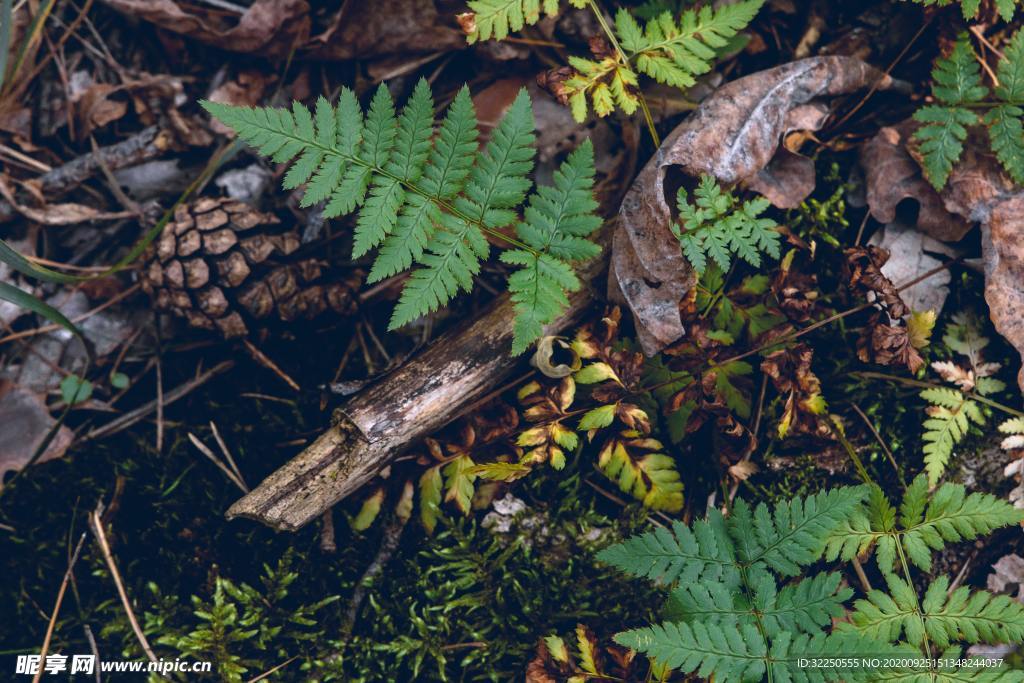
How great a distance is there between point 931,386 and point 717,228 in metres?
1.31

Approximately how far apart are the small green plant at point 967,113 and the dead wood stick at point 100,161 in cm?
372

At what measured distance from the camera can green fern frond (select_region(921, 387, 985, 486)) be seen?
9.52ft

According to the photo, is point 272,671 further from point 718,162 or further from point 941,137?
point 941,137

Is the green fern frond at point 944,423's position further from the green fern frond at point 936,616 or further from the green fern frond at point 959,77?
the green fern frond at point 959,77

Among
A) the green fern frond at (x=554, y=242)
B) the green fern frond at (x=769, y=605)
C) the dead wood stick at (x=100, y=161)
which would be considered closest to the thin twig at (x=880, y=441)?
the green fern frond at (x=769, y=605)

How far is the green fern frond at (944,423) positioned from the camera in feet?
9.52

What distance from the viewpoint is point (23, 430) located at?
11.1 feet

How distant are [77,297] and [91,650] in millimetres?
1750

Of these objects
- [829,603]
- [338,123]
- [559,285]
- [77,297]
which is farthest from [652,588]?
[77,297]

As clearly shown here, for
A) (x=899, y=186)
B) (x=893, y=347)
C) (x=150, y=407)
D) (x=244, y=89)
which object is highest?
(x=244, y=89)

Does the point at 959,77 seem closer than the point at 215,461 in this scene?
Yes

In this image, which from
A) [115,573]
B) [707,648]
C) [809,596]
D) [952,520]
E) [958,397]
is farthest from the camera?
[115,573]

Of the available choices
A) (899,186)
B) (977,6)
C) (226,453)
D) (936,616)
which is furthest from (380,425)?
(977,6)

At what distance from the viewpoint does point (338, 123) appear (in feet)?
9.00
